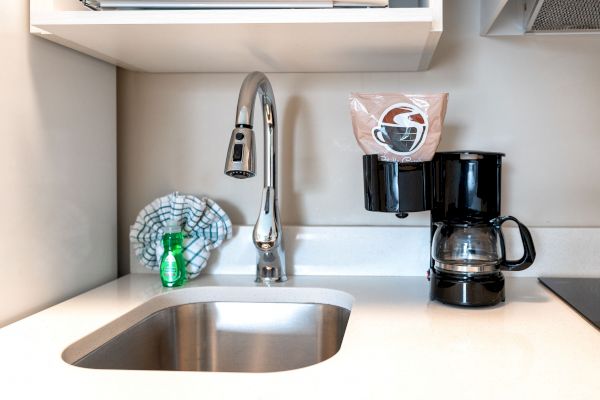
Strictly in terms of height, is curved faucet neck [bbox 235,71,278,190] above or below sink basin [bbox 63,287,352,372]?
above

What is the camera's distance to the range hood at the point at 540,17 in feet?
3.59

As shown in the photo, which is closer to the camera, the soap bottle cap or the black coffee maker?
the black coffee maker

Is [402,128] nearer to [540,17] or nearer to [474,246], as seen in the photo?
[474,246]

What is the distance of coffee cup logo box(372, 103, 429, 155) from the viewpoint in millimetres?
1034

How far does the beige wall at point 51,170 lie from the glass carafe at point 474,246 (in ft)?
2.38

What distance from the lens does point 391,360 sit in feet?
2.43

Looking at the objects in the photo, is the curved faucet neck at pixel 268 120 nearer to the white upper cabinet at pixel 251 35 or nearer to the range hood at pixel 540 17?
the white upper cabinet at pixel 251 35

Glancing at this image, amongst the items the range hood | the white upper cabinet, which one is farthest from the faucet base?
the range hood

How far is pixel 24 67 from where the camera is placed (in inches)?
38.5

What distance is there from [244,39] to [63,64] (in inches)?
14.4

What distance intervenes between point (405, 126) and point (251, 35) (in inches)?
12.8

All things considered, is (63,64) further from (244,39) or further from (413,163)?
(413,163)

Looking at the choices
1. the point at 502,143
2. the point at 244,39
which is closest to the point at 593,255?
the point at 502,143

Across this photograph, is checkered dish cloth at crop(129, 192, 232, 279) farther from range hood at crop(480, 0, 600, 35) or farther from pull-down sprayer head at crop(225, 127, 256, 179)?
range hood at crop(480, 0, 600, 35)
